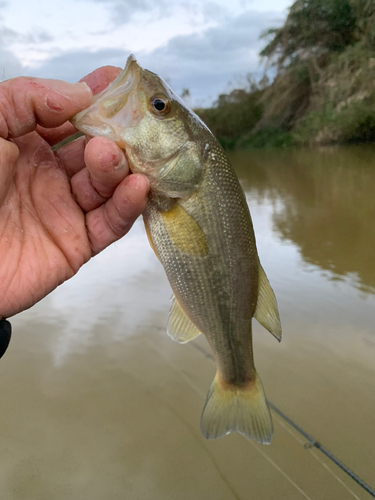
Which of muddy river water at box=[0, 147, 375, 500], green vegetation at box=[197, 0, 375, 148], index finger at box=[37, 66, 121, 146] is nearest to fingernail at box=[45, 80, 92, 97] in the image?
index finger at box=[37, 66, 121, 146]

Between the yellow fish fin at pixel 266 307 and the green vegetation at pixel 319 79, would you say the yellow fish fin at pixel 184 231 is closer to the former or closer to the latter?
the yellow fish fin at pixel 266 307

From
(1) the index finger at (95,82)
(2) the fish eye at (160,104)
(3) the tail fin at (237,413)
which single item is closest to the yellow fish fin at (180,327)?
(3) the tail fin at (237,413)

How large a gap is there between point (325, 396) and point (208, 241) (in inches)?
68.9

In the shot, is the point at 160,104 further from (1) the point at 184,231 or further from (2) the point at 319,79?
(2) the point at 319,79

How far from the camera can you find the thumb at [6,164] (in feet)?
6.17

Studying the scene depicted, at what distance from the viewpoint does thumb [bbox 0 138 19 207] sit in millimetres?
1882

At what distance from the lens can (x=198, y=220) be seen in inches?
74.5

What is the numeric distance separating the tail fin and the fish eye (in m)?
1.48

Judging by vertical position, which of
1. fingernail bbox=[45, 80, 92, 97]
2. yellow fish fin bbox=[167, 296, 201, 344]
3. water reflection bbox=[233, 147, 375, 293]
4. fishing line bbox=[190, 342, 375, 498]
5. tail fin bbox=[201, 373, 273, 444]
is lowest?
water reflection bbox=[233, 147, 375, 293]

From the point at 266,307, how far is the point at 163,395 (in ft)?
4.64

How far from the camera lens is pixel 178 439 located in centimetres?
270

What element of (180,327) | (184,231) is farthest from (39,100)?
(180,327)

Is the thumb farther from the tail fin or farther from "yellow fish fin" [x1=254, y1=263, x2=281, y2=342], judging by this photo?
the tail fin

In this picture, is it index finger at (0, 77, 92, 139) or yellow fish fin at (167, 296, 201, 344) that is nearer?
index finger at (0, 77, 92, 139)
